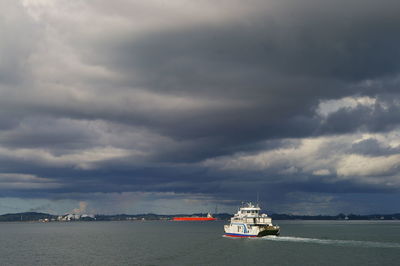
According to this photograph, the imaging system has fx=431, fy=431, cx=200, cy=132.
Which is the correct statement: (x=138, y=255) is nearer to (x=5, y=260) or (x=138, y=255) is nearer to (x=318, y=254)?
(x=5, y=260)

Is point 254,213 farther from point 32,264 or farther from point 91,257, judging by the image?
point 32,264

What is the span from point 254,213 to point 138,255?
50711mm

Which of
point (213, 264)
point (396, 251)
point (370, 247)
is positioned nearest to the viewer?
point (213, 264)

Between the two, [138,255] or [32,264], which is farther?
[138,255]

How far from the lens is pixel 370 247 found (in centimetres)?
13362

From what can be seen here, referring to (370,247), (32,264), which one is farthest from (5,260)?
(370,247)

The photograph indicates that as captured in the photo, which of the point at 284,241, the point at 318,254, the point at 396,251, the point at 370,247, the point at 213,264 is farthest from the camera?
the point at 284,241

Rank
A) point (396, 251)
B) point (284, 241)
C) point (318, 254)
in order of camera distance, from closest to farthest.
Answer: point (318, 254), point (396, 251), point (284, 241)

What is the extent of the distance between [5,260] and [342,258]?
300ft

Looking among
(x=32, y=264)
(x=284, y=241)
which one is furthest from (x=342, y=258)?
(x=32, y=264)

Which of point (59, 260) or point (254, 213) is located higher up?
point (254, 213)

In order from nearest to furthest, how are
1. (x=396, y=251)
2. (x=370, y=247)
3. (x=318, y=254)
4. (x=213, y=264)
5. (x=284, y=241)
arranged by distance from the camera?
(x=213, y=264), (x=318, y=254), (x=396, y=251), (x=370, y=247), (x=284, y=241)

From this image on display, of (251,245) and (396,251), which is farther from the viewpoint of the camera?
(251,245)

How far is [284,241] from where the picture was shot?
15425 centimetres
